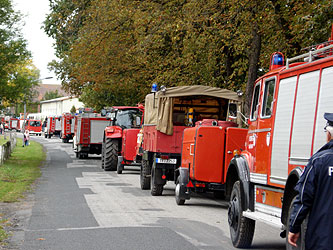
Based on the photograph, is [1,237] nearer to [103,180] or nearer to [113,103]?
[103,180]

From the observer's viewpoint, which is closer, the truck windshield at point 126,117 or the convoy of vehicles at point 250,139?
the convoy of vehicles at point 250,139

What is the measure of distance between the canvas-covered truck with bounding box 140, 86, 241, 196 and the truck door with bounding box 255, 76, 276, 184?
7023mm

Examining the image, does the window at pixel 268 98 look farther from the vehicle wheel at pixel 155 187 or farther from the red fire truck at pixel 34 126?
the red fire truck at pixel 34 126

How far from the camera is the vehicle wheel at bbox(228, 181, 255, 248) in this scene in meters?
8.98

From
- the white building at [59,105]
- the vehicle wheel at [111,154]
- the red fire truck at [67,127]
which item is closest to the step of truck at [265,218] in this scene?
the vehicle wheel at [111,154]

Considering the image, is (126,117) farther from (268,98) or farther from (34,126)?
(34,126)

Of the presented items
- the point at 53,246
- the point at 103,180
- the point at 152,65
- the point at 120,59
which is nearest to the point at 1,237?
the point at 53,246

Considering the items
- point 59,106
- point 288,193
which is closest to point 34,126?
point 59,106

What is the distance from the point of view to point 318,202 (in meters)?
4.96

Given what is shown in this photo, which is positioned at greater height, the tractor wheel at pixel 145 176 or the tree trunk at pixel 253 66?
the tree trunk at pixel 253 66

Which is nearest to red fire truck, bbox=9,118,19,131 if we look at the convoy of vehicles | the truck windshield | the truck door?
the truck windshield

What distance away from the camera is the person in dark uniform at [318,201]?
4891 millimetres

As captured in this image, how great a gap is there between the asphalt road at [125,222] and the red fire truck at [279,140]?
899 millimetres

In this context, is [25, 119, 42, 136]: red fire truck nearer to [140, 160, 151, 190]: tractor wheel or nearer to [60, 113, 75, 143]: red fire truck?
[60, 113, 75, 143]: red fire truck
